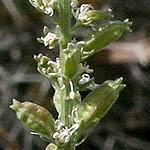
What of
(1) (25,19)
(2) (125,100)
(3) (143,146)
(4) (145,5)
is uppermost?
(1) (25,19)

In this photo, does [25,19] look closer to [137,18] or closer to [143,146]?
[137,18]

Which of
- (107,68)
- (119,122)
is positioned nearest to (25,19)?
(107,68)

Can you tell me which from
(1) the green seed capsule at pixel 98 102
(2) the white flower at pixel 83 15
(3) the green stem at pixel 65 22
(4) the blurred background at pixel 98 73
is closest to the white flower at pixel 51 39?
(3) the green stem at pixel 65 22

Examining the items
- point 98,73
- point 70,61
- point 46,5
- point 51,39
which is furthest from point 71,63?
point 98,73

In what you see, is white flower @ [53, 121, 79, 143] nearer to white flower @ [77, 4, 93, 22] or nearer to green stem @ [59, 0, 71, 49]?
green stem @ [59, 0, 71, 49]

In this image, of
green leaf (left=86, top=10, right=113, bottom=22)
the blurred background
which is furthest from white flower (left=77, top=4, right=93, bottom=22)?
the blurred background

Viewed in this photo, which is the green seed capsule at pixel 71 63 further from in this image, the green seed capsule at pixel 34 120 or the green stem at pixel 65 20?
the green seed capsule at pixel 34 120

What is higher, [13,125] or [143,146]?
[13,125]
